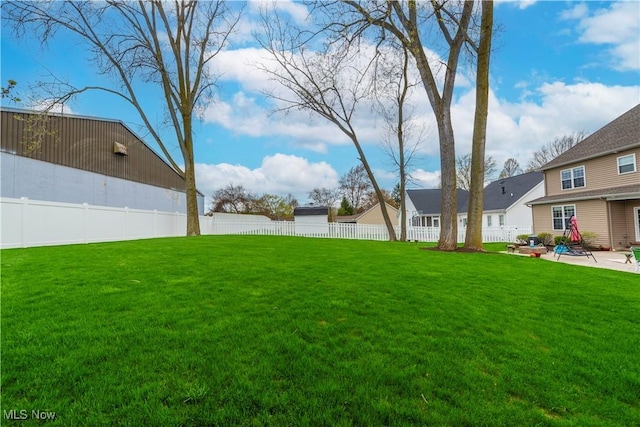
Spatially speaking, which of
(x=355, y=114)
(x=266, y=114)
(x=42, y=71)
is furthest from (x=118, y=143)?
(x=355, y=114)

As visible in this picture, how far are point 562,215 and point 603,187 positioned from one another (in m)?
2.41

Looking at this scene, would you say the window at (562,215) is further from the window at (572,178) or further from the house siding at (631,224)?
the house siding at (631,224)

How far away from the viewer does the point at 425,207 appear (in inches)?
1305

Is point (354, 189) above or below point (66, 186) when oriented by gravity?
above

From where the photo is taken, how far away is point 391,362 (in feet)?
8.19

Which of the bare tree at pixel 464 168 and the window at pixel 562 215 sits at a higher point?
the bare tree at pixel 464 168

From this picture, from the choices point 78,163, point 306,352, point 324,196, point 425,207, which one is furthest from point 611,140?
point 324,196

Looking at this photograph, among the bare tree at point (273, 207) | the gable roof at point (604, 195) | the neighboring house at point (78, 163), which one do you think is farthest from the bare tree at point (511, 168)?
the neighboring house at point (78, 163)

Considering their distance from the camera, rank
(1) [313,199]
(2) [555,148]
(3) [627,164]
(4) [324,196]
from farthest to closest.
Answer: (4) [324,196] < (1) [313,199] < (2) [555,148] < (3) [627,164]

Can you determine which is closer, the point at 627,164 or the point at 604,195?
the point at 604,195

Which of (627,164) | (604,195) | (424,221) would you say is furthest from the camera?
(424,221)

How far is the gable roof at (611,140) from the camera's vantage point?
14.5 meters

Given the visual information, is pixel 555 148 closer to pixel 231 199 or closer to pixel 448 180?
pixel 448 180

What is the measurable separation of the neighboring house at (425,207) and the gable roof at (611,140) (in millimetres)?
13202
